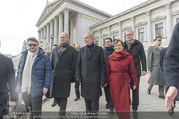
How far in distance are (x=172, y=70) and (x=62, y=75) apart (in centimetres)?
229

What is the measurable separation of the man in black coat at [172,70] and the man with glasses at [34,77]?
2214 millimetres

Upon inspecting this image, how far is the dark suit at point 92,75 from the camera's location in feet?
8.44

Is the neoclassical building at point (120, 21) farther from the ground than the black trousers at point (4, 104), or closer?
farther from the ground

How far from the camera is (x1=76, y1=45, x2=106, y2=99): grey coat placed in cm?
259

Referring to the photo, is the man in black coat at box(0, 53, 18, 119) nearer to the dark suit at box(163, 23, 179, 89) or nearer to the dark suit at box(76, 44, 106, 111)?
the dark suit at box(76, 44, 106, 111)

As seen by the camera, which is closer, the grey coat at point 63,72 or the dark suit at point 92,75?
the dark suit at point 92,75

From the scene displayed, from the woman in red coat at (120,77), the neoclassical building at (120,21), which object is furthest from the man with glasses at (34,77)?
the neoclassical building at (120,21)

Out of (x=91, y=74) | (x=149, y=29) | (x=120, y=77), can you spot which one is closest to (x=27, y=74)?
(x=91, y=74)

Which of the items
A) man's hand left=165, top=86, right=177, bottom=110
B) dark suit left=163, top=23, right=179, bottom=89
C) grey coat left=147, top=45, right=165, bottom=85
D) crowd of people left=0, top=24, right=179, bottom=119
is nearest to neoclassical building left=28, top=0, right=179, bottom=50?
grey coat left=147, top=45, right=165, bottom=85

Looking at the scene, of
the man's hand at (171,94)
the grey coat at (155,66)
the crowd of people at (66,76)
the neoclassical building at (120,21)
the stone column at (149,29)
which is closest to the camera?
the man's hand at (171,94)

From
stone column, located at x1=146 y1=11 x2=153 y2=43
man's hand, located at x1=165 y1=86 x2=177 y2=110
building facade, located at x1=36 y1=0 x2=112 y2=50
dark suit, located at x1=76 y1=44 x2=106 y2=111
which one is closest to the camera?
man's hand, located at x1=165 y1=86 x2=177 y2=110

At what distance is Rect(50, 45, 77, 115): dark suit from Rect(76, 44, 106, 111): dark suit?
0.24 m

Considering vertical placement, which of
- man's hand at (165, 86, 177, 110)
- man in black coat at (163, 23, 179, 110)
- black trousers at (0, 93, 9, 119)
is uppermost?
man in black coat at (163, 23, 179, 110)

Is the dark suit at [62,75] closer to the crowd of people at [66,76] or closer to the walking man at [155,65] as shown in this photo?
the crowd of people at [66,76]
